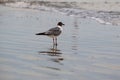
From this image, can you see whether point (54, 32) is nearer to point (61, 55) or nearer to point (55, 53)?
point (55, 53)

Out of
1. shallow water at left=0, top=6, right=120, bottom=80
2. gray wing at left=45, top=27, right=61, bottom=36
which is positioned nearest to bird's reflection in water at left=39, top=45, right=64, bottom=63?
shallow water at left=0, top=6, right=120, bottom=80

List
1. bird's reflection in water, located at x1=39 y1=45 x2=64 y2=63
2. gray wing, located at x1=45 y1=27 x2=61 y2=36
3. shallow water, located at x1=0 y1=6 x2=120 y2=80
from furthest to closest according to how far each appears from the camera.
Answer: gray wing, located at x1=45 y1=27 x2=61 y2=36 → bird's reflection in water, located at x1=39 y1=45 x2=64 y2=63 → shallow water, located at x1=0 y1=6 x2=120 y2=80

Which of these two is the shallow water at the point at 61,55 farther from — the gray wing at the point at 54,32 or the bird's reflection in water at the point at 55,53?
the gray wing at the point at 54,32

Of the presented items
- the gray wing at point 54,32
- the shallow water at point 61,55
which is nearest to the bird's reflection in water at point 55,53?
the shallow water at point 61,55

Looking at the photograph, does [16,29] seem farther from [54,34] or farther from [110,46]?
[110,46]

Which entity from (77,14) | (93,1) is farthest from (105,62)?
(93,1)

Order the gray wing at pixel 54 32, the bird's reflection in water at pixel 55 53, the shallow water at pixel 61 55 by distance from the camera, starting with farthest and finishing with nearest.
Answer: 1. the gray wing at pixel 54 32
2. the bird's reflection in water at pixel 55 53
3. the shallow water at pixel 61 55

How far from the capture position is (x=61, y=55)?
11180mm

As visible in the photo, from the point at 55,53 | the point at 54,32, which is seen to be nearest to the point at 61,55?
the point at 55,53

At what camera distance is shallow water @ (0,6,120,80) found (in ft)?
27.3

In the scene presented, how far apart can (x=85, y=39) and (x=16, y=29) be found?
3.98 metres

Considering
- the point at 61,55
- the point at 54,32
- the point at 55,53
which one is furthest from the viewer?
the point at 54,32

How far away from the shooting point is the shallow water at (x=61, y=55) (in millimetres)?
8320

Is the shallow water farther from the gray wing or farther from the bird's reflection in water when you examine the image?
the gray wing
